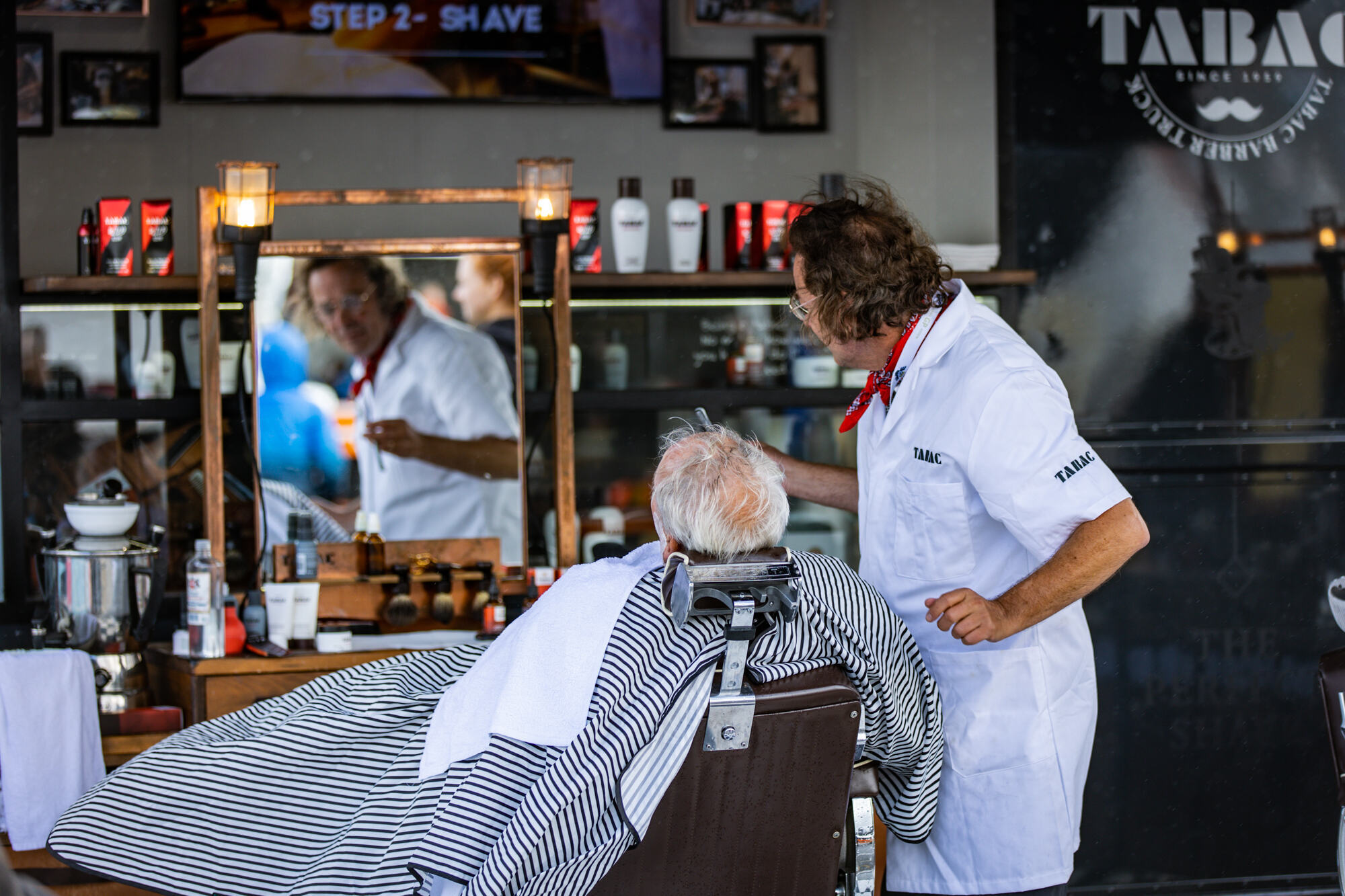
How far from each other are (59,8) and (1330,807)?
13.1 ft

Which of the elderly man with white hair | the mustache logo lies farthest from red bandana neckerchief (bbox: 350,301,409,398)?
the mustache logo

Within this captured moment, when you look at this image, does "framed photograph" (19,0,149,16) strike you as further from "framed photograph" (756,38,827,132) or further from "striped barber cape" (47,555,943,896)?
"striped barber cape" (47,555,943,896)

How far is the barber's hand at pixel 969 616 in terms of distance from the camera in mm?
1733

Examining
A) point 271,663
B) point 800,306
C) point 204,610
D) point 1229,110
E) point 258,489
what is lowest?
point 271,663

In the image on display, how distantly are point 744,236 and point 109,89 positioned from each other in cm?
177

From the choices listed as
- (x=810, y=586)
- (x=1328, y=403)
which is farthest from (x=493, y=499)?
(x=1328, y=403)

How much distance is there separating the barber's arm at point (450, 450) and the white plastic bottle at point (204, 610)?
567 millimetres

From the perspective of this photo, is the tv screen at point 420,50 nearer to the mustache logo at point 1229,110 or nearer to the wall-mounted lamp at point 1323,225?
the mustache logo at point 1229,110

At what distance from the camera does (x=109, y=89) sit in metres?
3.45

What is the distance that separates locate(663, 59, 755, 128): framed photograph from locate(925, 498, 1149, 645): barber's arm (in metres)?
2.23

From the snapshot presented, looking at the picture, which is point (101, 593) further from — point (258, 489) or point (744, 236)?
point (744, 236)

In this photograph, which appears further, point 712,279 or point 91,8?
point 91,8

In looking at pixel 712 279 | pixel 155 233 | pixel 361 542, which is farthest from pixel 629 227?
pixel 155 233

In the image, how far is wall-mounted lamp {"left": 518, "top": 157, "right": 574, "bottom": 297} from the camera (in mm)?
2902
